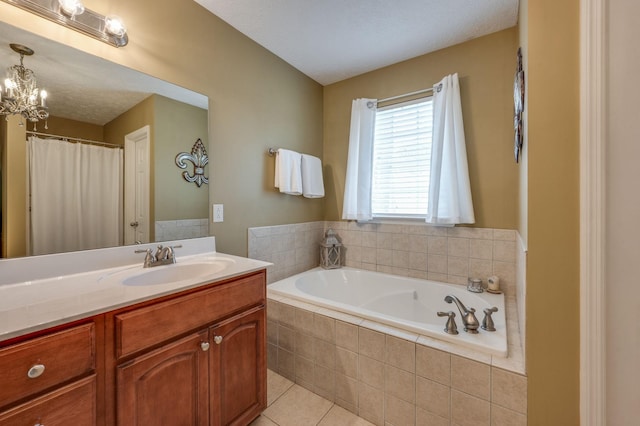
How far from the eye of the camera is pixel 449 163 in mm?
2029

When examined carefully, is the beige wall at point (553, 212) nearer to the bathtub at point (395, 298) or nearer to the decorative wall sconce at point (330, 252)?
the bathtub at point (395, 298)

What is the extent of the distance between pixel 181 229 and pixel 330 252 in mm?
1440

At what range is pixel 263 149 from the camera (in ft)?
7.01

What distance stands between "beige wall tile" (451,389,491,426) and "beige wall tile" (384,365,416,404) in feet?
0.60

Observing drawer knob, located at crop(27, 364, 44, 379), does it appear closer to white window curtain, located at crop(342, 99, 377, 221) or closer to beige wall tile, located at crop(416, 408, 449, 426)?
beige wall tile, located at crop(416, 408, 449, 426)

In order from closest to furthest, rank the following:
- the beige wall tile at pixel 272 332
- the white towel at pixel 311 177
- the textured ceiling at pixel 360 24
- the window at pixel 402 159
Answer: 1. the textured ceiling at pixel 360 24
2. the beige wall tile at pixel 272 332
3. the window at pixel 402 159
4. the white towel at pixel 311 177

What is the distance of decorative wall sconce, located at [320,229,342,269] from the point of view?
260 cm

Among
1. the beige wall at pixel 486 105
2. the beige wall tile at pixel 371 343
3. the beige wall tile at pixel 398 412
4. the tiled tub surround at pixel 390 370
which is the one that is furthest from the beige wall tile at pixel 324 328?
the beige wall at pixel 486 105

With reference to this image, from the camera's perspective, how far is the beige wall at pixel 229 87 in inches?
A: 53.8

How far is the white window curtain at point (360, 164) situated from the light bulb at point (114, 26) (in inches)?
71.0

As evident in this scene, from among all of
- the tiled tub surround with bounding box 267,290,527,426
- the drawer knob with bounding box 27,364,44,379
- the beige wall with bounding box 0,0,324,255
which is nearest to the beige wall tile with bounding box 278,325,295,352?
the tiled tub surround with bounding box 267,290,527,426

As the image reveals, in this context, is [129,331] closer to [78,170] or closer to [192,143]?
[78,170]

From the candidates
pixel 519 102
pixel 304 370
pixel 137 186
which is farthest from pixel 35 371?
pixel 519 102

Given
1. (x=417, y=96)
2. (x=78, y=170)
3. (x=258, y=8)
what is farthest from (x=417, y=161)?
(x=78, y=170)
